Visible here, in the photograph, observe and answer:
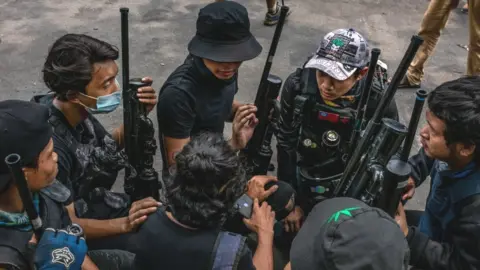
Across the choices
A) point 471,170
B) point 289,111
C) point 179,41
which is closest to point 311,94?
point 289,111

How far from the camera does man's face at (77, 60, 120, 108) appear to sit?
2.43 metres

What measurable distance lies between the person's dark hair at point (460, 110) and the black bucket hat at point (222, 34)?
103 centimetres

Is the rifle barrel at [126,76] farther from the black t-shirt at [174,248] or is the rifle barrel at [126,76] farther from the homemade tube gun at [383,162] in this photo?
the homemade tube gun at [383,162]

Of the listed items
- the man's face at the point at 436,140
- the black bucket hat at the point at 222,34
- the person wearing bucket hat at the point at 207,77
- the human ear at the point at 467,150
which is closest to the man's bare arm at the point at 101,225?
the person wearing bucket hat at the point at 207,77

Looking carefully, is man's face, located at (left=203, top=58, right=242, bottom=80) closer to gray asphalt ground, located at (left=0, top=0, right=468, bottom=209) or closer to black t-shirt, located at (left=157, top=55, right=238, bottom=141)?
black t-shirt, located at (left=157, top=55, right=238, bottom=141)

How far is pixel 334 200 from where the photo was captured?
1755 millimetres

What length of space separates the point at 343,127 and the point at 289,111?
1.16ft

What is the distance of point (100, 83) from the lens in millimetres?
2459

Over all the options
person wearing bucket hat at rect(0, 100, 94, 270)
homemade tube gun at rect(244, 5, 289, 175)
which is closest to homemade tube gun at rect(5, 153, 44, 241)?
person wearing bucket hat at rect(0, 100, 94, 270)

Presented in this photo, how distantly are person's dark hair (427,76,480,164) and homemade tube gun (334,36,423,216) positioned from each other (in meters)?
0.23

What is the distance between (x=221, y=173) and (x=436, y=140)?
3.36ft

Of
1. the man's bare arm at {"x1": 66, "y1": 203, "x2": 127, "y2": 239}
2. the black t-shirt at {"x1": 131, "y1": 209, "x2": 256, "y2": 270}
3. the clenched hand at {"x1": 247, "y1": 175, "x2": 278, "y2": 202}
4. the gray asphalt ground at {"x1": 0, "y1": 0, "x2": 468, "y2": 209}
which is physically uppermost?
the black t-shirt at {"x1": 131, "y1": 209, "x2": 256, "y2": 270}

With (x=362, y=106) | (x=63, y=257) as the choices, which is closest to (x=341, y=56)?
(x=362, y=106)

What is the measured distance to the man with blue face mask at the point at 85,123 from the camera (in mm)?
2338
